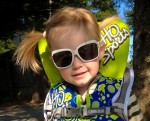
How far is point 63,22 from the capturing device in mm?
1797

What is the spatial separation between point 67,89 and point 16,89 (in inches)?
581

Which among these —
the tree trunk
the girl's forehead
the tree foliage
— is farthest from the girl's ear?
the tree foliage

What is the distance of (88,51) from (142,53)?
2761mm

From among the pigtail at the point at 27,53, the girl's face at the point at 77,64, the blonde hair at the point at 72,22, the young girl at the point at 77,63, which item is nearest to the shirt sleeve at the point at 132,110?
the young girl at the point at 77,63

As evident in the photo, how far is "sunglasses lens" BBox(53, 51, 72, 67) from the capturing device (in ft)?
5.70

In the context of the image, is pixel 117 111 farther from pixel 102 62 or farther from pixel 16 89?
pixel 16 89

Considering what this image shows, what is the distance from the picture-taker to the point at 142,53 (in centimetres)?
439

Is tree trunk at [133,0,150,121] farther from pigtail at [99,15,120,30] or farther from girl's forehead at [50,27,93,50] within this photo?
girl's forehead at [50,27,93,50]

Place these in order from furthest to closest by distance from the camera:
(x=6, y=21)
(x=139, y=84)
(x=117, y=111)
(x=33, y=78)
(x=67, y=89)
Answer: (x=33, y=78) < (x=6, y=21) < (x=139, y=84) < (x=67, y=89) < (x=117, y=111)

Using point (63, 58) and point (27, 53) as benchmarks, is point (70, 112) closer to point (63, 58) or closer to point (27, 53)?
point (63, 58)

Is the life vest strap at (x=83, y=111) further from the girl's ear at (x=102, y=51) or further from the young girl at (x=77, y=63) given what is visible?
the girl's ear at (x=102, y=51)

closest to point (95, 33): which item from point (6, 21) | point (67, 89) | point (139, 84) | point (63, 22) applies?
point (63, 22)

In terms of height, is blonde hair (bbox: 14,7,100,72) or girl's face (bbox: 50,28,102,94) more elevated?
blonde hair (bbox: 14,7,100,72)

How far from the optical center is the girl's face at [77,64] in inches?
68.2
